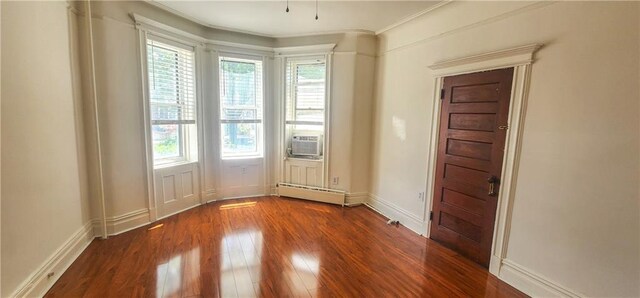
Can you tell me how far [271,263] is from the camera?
8.19ft

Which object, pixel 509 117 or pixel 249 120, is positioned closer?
pixel 509 117

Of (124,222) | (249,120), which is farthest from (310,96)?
(124,222)

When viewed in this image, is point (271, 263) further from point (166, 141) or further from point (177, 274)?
point (166, 141)

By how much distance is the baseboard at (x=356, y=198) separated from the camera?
420 cm

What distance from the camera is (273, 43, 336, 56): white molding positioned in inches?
157

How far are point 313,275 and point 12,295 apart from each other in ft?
6.82

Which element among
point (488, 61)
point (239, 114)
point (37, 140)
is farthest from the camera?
point (239, 114)

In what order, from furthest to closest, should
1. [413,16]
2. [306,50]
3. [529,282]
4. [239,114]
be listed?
[239,114]
[306,50]
[413,16]
[529,282]

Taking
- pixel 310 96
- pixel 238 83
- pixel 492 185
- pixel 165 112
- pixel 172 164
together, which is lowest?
pixel 172 164

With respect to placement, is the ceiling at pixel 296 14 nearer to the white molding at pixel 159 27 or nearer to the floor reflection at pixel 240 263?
the white molding at pixel 159 27

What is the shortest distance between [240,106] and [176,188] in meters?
1.56

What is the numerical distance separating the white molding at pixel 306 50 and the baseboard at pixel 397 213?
2.42 meters

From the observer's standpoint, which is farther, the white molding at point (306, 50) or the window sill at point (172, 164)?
the white molding at point (306, 50)

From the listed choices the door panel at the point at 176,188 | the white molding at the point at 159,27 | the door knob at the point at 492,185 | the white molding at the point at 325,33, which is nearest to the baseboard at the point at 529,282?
the door knob at the point at 492,185
